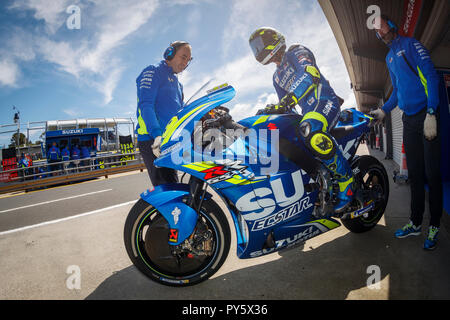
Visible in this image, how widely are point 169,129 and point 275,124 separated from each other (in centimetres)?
88

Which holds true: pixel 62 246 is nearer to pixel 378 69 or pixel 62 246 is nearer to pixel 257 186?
pixel 257 186

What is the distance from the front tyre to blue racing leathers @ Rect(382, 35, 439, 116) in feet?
7.28

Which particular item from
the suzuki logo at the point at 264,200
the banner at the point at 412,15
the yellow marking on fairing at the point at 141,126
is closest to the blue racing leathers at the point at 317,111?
the suzuki logo at the point at 264,200

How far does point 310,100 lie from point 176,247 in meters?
1.79

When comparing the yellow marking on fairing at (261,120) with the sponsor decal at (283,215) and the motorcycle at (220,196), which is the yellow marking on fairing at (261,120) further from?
the sponsor decal at (283,215)

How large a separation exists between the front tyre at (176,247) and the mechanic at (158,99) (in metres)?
0.77

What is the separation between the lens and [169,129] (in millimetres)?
1892

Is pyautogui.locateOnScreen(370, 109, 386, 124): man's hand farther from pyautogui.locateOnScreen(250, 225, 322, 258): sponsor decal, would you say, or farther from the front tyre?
the front tyre

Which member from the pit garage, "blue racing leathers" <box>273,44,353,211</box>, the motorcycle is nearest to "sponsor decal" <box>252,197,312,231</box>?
the motorcycle

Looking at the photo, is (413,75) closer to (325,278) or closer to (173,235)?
(325,278)

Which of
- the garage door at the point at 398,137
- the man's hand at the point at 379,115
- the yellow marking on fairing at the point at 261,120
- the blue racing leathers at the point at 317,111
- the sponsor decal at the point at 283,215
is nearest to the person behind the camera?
the sponsor decal at the point at 283,215

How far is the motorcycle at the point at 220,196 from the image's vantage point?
1825 mm

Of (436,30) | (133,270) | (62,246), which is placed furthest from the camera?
(436,30)

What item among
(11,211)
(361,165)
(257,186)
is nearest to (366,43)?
(361,165)
